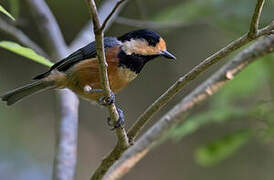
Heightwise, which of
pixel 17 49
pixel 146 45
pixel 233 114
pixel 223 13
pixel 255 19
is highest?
pixel 17 49

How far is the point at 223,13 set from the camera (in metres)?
3.62

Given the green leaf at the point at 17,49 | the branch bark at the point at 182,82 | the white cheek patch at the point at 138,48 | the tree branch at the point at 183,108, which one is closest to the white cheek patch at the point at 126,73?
the white cheek patch at the point at 138,48

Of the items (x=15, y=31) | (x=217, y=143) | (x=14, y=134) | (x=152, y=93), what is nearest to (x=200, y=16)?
(x=217, y=143)

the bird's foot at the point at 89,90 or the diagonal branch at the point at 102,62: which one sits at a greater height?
the diagonal branch at the point at 102,62

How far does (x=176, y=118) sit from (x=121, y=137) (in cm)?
70

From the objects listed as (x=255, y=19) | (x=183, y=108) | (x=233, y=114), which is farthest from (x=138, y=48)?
(x=255, y=19)

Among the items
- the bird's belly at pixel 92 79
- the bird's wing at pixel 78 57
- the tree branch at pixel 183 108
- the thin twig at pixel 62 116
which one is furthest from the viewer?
the bird's wing at pixel 78 57

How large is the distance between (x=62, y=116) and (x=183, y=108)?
2.90ft

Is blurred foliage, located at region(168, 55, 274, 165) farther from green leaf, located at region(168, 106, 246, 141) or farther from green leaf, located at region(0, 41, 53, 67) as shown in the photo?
green leaf, located at region(0, 41, 53, 67)

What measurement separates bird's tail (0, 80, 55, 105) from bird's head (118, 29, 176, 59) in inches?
23.1

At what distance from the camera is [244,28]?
11.5 ft

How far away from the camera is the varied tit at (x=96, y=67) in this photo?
128 inches

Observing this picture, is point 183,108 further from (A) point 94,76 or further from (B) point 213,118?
(A) point 94,76

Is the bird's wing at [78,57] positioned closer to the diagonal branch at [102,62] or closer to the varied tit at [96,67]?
the varied tit at [96,67]
